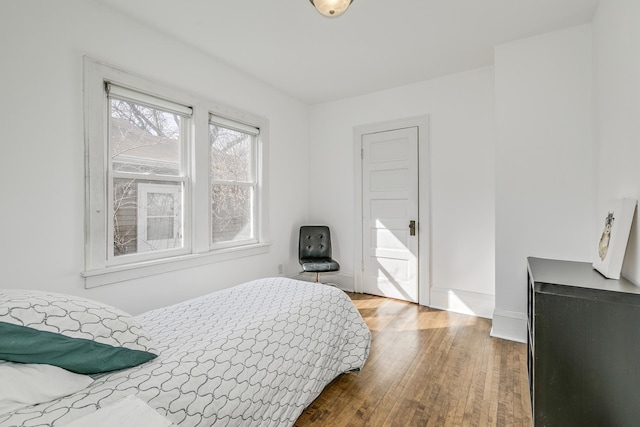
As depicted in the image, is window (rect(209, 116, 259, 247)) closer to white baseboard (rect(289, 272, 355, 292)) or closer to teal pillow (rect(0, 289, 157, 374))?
white baseboard (rect(289, 272, 355, 292))

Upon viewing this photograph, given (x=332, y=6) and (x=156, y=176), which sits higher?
(x=332, y=6)

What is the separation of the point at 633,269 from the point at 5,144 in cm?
367

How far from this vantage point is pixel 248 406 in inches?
53.2

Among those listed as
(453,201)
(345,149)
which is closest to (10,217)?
(345,149)

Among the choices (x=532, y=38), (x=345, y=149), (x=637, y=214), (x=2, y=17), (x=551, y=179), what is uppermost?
(x=532, y=38)

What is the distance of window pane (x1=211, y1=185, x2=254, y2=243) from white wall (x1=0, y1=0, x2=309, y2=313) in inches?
27.4

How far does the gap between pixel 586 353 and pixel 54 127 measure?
11.1ft

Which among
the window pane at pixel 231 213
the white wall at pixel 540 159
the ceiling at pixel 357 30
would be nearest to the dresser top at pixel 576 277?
the white wall at pixel 540 159

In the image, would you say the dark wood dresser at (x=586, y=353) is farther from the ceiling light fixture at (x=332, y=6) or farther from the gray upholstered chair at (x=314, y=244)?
the gray upholstered chair at (x=314, y=244)

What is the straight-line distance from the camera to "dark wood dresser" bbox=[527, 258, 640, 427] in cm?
136

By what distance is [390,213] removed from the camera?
3.88 m

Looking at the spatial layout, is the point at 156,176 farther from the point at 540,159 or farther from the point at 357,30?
the point at 540,159

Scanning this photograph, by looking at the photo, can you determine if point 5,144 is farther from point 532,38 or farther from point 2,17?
point 532,38

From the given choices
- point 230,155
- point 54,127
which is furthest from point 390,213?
point 54,127
